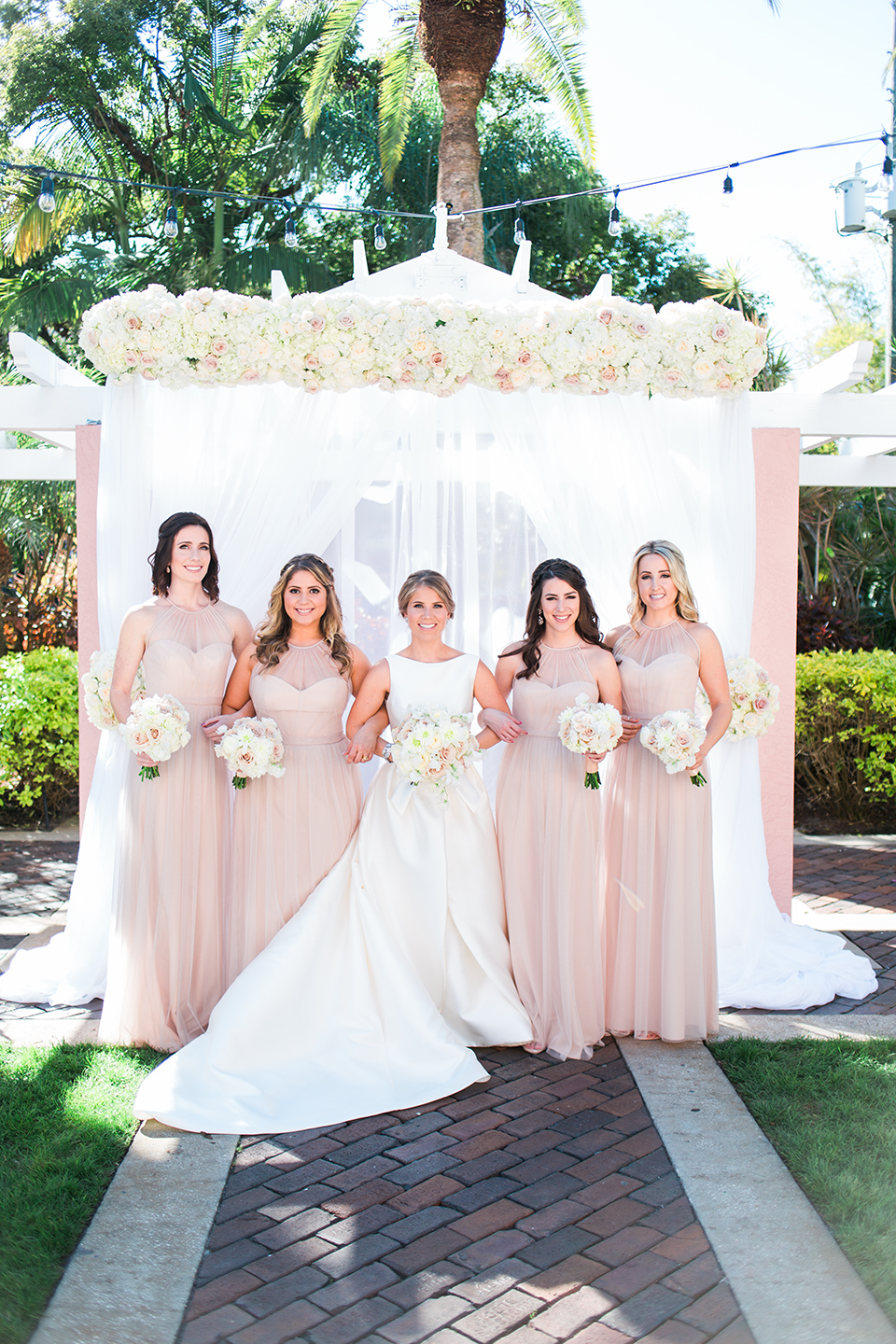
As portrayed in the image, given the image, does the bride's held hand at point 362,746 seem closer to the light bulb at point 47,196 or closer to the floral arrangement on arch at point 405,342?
the floral arrangement on arch at point 405,342

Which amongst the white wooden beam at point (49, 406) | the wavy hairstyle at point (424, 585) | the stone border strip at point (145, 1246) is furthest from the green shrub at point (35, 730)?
the stone border strip at point (145, 1246)

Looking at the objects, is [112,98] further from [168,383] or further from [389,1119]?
[389,1119]

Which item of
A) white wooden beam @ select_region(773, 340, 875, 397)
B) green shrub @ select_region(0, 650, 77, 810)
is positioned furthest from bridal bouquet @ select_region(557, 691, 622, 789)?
green shrub @ select_region(0, 650, 77, 810)

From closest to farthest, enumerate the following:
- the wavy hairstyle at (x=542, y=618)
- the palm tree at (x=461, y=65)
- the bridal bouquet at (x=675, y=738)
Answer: the bridal bouquet at (x=675, y=738)
the wavy hairstyle at (x=542, y=618)
the palm tree at (x=461, y=65)

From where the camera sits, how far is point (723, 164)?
7.16 meters

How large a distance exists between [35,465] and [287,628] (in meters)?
4.19

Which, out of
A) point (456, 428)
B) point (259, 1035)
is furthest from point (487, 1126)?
point (456, 428)

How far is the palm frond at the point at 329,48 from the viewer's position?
542 inches

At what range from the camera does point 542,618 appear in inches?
190

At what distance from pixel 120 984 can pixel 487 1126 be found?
172 centimetres

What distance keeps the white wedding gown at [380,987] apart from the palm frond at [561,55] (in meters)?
11.9

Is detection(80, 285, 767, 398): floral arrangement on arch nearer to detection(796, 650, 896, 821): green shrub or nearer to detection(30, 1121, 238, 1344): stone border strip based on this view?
detection(30, 1121, 238, 1344): stone border strip

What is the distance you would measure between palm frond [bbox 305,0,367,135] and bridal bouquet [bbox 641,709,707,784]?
12.7 meters

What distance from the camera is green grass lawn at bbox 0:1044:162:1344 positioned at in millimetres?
3031
